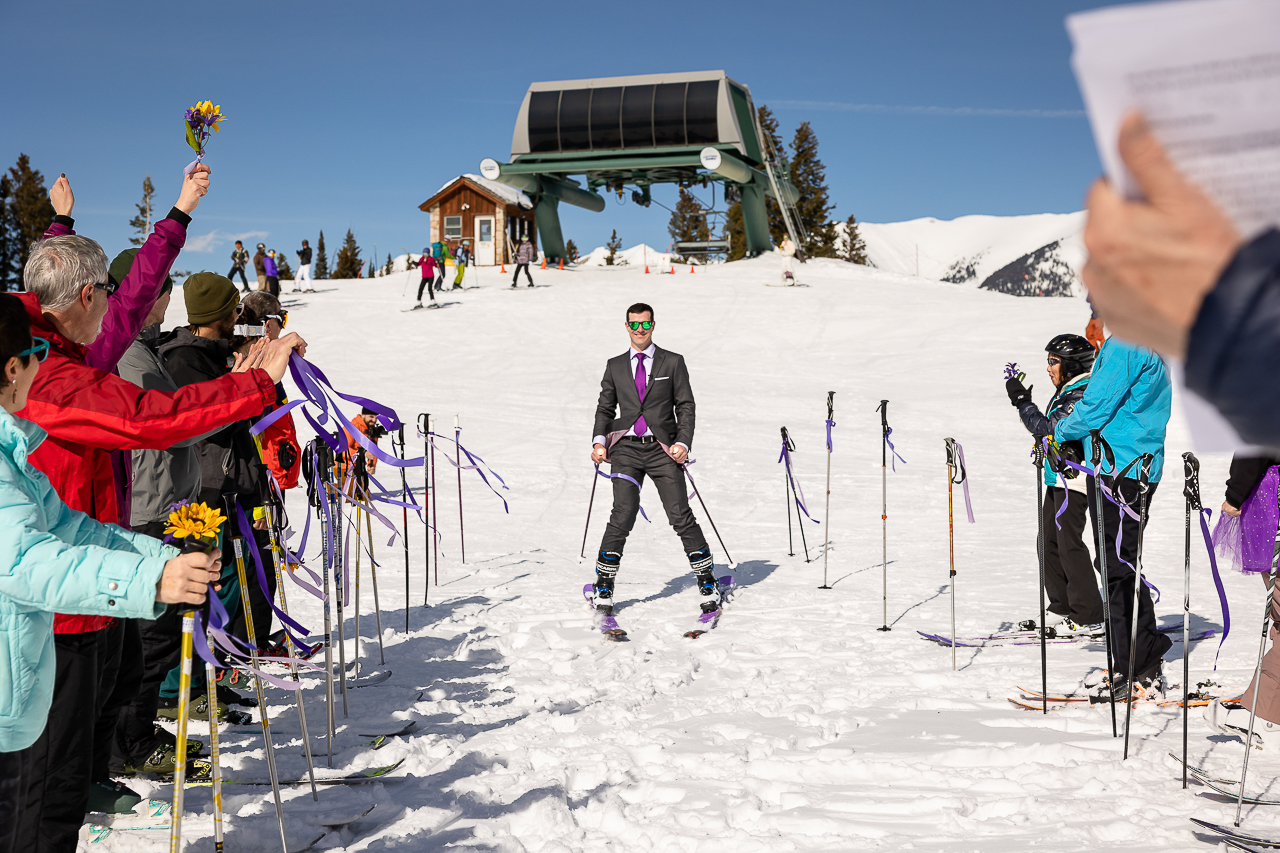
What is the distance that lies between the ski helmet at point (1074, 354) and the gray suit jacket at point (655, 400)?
2490mm

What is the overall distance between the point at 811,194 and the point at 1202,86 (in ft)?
195

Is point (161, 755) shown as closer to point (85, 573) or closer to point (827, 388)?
point (85, 573)

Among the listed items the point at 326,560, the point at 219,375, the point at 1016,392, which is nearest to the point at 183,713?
the point at 326,560

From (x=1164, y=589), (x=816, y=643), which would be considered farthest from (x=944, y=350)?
(x=816, y=643)

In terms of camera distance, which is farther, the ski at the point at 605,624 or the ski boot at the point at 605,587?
the ski boot at the point at 605,587

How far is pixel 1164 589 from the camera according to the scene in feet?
23.4

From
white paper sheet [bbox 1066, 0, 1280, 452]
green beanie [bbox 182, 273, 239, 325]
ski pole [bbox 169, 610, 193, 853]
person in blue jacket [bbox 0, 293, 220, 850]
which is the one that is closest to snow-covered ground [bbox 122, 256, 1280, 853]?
ski pole [bbox 169, 610, 193, 853]

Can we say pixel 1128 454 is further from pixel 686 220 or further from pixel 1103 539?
pixel 686 220

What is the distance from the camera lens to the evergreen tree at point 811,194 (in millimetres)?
55375

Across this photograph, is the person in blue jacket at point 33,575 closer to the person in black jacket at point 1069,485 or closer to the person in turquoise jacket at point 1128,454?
the person in turquoise jacket at point 1128,454

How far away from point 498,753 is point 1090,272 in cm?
369

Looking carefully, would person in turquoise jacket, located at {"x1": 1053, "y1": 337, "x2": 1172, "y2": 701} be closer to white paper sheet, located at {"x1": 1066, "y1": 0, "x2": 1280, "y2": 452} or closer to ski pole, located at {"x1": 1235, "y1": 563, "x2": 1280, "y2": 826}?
ski pole, located at {"x1": 1235, "y1": 563, "x2": 1280, "y2": 826}

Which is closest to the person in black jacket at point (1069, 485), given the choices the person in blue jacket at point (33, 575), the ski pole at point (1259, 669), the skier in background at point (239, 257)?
the ski pole at point (1259, 669)

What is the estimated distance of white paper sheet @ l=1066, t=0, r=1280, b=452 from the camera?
82 centimetres
